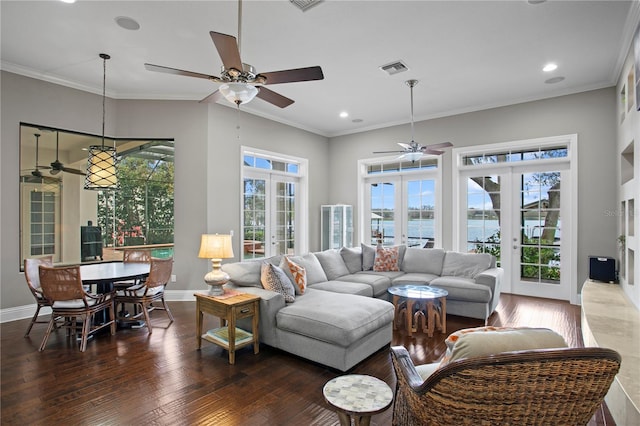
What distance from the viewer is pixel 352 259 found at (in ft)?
18.0

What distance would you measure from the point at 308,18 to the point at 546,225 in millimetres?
4967

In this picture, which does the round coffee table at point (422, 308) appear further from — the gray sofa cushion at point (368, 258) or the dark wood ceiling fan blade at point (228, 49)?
the dark wood ceiling fan blade at point (228, 49)

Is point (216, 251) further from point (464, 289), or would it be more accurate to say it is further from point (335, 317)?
point (464, 289)

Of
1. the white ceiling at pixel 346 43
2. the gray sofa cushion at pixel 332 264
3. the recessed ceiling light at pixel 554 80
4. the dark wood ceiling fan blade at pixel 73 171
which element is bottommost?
the gray sofa cushion at pixel 332 264

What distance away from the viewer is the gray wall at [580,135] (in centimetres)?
486

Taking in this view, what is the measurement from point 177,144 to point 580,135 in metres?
6.35

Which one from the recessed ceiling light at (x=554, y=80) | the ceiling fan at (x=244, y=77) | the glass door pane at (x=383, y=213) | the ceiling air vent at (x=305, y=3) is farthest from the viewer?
the glass door pane at (x=383, y=213)

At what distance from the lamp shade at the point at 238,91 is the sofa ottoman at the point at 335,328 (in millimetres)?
1981

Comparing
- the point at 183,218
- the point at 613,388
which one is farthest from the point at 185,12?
the point at 613,388

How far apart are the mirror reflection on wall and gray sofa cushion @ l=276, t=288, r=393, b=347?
3.22m

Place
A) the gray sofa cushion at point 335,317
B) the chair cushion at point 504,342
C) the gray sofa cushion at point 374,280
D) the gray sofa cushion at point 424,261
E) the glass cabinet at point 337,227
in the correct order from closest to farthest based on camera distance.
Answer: the chair cushion at point 504,342 < the gray sofa cushion at point 335,317 < the gray sofa cushion at point 374,280 < the gray sofa cushion at point 424,261 < the glass cabinet at point 337,227

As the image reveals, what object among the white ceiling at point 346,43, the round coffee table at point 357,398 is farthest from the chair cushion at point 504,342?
the white ceiling at point 346,43

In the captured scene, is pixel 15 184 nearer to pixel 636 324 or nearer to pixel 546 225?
pixel 636 324

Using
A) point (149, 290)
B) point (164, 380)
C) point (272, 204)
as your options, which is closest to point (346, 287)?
point (164, 380)
